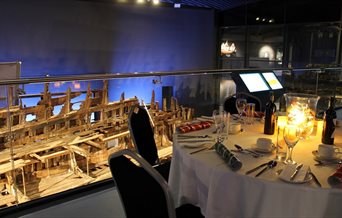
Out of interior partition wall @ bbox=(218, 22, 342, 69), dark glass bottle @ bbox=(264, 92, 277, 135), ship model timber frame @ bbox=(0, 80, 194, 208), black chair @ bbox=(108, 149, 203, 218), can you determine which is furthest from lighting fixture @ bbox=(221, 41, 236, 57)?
black chair @ bbox=(108, 149, 203, 218)

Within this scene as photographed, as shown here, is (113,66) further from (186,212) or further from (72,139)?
(186,212)

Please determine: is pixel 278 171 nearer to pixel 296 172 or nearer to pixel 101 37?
pixel 296 172

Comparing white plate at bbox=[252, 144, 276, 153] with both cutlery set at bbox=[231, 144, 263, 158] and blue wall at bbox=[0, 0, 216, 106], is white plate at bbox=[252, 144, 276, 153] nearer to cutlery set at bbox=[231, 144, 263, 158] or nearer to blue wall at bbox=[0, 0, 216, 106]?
cutlery set at bbox=[231, 144, 263, 158]

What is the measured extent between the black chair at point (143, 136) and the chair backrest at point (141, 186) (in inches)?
38.2

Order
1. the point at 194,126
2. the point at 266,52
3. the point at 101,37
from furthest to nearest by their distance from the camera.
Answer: the point at 266,52 < the point at 101,37 < the point at 194,126

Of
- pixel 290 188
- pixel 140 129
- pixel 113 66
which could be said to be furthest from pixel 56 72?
pixel 290 188

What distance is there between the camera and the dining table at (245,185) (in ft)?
4.72

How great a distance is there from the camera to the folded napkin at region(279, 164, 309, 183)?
1.49 meters

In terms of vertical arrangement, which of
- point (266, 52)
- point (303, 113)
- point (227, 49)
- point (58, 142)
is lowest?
point (58, 142)

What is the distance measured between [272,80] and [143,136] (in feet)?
10.7

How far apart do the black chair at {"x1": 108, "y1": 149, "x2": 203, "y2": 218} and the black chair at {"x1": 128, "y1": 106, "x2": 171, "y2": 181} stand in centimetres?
97

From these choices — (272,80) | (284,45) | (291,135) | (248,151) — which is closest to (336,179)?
(291,135)

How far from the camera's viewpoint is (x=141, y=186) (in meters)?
1.38

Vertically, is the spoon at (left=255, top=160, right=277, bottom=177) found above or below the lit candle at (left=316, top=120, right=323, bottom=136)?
below
